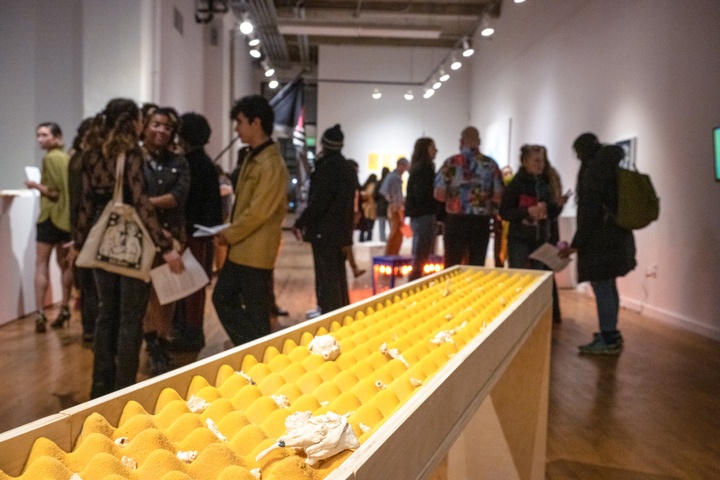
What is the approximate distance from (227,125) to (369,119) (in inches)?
186

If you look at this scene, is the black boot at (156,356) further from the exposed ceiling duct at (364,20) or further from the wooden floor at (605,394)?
the exposed ceiling duct at (364,20)

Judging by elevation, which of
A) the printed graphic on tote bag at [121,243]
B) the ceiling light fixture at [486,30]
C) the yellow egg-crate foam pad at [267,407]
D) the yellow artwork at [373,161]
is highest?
the ceiling light fixture at [486,30]

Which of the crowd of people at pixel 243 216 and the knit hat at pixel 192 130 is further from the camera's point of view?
the knit hat at pixel 192 130

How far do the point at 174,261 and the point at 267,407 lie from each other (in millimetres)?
2281

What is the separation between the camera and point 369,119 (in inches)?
744

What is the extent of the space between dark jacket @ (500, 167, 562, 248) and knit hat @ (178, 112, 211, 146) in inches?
96.6

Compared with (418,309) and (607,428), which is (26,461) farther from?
(607,428)

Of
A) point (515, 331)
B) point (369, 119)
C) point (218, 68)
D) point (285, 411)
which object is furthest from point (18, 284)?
point (369, 119)

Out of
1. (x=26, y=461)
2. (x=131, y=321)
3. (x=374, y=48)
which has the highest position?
(x=374, y=48)

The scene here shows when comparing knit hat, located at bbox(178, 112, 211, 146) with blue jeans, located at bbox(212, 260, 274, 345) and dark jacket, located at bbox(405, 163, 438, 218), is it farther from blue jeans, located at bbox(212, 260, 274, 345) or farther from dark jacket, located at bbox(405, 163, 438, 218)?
dark jacket, located at bbox(405, 163, 438, 218)

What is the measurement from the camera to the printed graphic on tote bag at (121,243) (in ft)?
10.5

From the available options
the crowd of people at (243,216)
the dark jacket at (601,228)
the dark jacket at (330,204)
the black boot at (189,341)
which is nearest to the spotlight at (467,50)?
the crowd of people at (243,216)

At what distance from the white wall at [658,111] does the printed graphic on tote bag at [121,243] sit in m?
4.79

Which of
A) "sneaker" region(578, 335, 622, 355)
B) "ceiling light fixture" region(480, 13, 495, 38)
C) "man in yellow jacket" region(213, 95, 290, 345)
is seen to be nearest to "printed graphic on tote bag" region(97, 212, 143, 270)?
"man in yellow jacket" region(213, 95, 290, 345)
